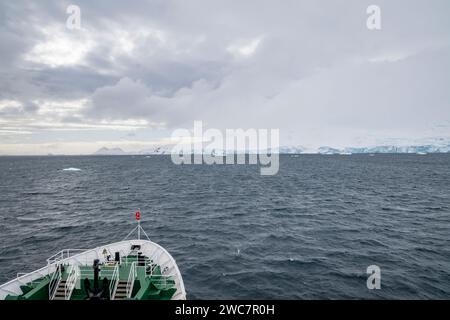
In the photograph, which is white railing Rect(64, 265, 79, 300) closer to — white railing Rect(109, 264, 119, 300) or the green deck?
the green deck

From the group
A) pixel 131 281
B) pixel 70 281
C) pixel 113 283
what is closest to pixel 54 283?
pixel 70 281

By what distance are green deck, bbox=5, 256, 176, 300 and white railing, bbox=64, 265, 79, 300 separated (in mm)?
324

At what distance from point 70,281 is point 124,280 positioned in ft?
11.9

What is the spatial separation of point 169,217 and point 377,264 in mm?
35178

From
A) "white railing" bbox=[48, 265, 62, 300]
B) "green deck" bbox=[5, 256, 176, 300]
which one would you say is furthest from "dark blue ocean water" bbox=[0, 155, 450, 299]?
"white railing" bbox=[48, 265, 62, 300]

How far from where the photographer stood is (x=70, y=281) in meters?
19.3

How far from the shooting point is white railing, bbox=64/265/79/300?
18.5m

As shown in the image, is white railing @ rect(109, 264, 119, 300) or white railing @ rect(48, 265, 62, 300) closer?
white railing @ rect(109, 264, 119, 300)

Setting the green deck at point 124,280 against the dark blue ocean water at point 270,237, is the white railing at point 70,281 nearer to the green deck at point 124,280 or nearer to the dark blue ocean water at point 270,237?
the green deck at point 124,280

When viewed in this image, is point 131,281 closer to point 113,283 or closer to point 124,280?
point 124,280
